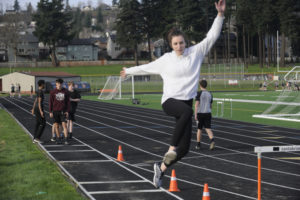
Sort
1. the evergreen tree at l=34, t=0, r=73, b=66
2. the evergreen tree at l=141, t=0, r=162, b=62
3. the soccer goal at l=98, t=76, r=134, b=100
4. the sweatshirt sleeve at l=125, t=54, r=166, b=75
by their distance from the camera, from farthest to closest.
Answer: the evergreen tree at l=34, t=0, r=73, b=66 → the evergreen tree at l=141, t=0, r=162, b=62 → the soccer goal at l=98, t=76, r=134, b=100 → the sweatshirt sleeve at l=125, t=54, r=166, b=75

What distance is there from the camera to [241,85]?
6931 cm

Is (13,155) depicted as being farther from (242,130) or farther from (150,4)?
(150,4)

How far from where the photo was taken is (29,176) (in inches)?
407

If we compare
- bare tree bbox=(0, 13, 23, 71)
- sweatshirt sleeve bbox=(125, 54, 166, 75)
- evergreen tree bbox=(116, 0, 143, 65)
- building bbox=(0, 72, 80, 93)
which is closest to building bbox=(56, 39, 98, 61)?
bare tree bbox=(0, 13, 23, 71)

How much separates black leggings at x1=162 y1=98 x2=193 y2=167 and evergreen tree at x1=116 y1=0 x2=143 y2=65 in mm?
95175

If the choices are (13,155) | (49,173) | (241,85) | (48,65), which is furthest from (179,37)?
(48,65)

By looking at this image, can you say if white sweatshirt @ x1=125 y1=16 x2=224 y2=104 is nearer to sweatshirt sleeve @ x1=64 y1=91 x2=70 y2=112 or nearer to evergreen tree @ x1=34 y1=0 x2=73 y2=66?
sweatshirt sleeve @ x1=64 y1=91 x2=70 y2=112

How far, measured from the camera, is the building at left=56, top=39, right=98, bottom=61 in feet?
445

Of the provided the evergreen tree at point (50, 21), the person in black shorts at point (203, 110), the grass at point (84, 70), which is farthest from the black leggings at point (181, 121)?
the evergreen tree at point (50, 21)

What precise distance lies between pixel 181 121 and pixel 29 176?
512 cm

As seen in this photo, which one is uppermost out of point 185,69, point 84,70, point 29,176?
point 84,70

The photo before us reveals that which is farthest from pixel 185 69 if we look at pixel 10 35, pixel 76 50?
pixel 76 50

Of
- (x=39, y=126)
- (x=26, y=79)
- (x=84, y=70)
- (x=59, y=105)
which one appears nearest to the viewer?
(x=59, y=105)

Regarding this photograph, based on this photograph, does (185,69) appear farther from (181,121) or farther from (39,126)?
(39,126)
